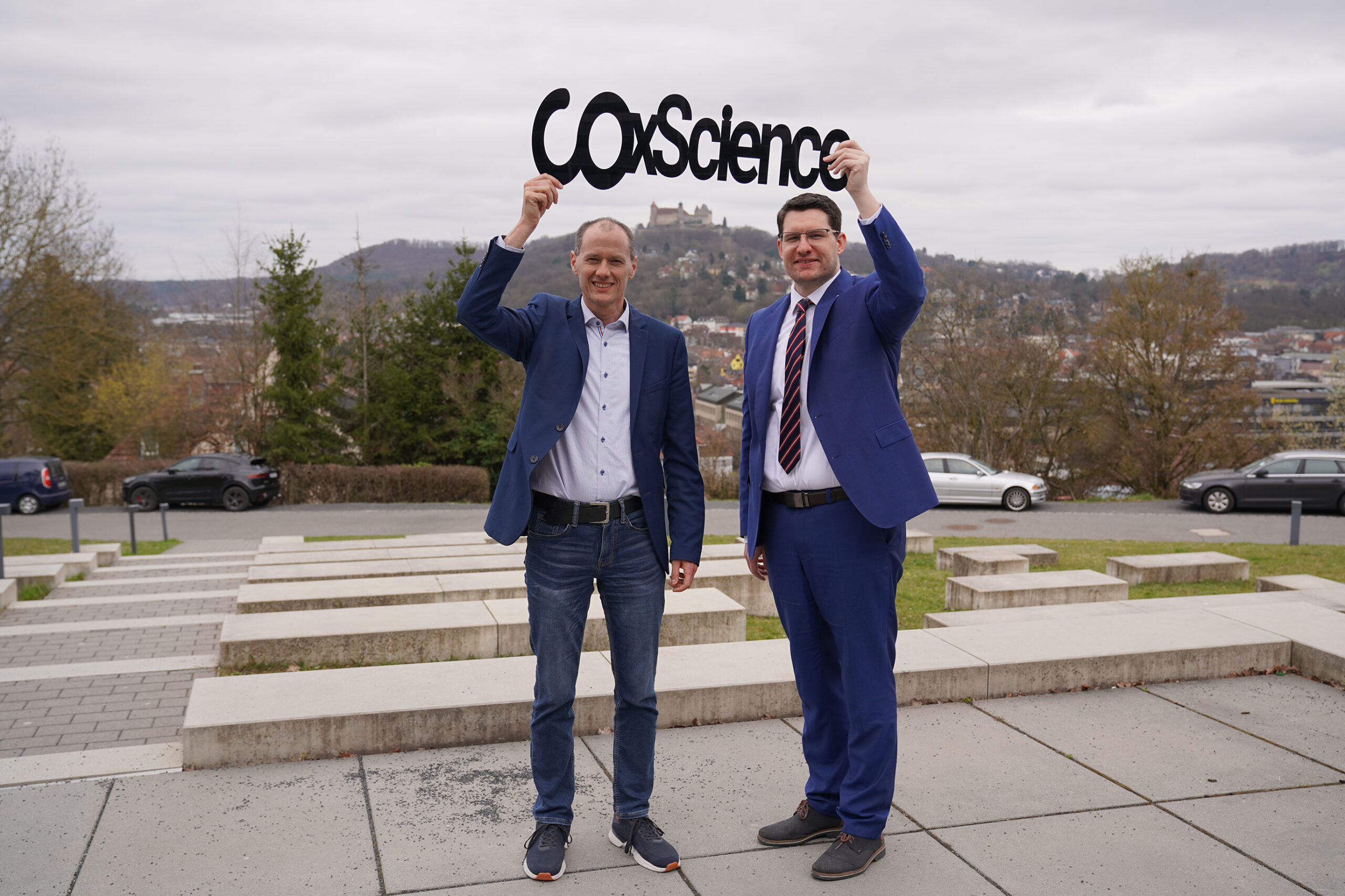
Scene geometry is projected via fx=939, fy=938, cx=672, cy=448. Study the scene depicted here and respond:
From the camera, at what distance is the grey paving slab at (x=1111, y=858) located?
2961 millimetres

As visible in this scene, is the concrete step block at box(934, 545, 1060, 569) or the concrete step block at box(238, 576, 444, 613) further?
the concrete step block at box(934, 545, 1060, 569)

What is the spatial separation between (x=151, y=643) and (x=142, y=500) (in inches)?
839

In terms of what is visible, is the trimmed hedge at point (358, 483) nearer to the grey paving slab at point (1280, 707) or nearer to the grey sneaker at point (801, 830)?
the grey paving slab at point (1280, 707)

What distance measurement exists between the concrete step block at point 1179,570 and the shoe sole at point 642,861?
8108 millimetres

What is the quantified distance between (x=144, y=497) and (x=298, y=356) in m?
6.43

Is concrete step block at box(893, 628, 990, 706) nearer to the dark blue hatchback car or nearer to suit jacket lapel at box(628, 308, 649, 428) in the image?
suit jacket lapel at box(628, 308, 649, 428)

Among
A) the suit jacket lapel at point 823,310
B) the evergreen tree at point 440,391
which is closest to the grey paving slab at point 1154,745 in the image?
the suit jacket lapel at point 823,310

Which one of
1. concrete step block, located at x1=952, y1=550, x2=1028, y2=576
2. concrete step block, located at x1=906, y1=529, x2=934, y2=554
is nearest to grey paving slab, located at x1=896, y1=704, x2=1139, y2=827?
concrete step block, located at x1=952, y1=550, x2=1028, y2=576

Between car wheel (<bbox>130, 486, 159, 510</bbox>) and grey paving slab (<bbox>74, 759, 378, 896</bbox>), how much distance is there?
24.7m

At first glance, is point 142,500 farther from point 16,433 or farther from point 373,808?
point 373,808

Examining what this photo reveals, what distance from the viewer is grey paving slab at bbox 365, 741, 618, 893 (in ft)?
10.1

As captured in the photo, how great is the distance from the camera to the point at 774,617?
26.5ft

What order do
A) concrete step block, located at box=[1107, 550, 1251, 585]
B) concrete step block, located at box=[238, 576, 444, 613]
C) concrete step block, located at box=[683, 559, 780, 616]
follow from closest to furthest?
concrete step block, located at box=[238, 576, 444, 613] < concrete step block, located at box=[683, 559, 780, 616] < concrete step block, located at box=[1107, 550, 1251, 585]

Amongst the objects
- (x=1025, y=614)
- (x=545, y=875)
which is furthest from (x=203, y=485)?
(x=545, y=875)
